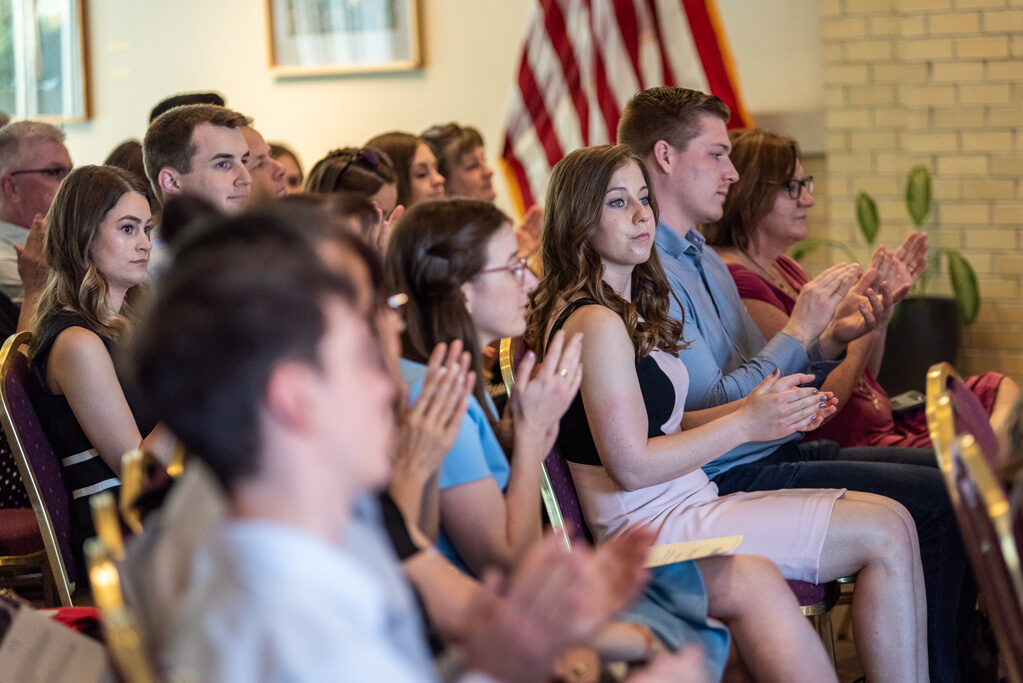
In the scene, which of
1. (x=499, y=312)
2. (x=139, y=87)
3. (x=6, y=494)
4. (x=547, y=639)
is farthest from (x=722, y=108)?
(x=139, y=87)

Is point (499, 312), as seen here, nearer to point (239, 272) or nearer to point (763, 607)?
point (763, 607)

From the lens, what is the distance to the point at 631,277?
242cm

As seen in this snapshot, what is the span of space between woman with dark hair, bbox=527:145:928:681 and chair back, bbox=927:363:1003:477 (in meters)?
0.40

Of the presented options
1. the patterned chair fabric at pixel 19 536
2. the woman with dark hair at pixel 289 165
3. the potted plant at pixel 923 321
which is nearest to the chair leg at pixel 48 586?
the patterned chair fabric at pixel 19 536

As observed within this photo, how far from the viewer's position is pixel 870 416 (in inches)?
115

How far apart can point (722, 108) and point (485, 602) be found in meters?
2.16

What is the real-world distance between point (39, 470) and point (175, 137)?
1094 millimetres

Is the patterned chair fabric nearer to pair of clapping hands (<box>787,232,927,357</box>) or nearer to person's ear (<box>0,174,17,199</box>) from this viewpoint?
person's ear (<box>0,174,17,199</box>)

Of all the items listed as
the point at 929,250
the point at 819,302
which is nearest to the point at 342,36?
the point at 929,250

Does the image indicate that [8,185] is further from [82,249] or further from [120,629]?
[120,629]

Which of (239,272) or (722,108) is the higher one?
(722,108)

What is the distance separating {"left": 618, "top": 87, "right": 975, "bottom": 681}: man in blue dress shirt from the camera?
226 centimetres

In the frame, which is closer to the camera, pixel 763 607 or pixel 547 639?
pixel 547 639

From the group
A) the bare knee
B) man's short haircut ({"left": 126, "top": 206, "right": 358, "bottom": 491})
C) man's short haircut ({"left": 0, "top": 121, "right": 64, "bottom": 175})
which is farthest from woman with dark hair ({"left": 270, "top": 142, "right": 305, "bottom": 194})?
man's short haircut ({"left": 126, "top": 206, "right": 358, "bottom": 491})
